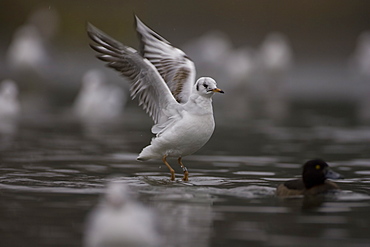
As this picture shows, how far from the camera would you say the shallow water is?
7.64 m

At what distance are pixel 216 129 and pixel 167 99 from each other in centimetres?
633

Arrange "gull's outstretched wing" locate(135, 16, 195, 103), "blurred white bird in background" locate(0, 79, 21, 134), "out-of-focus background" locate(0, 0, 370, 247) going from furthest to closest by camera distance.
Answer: "blurred white bird in background" locate(0, 79, 21, 134)
"gull's outstretched wing" locate(135, 16, 195, 103)
"out-of-focus background" locate(0, 0, 370, 247)

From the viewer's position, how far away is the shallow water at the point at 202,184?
25.1ft

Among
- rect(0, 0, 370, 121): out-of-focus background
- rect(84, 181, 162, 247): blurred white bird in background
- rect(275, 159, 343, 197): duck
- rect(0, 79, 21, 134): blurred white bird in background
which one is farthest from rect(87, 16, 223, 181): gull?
rect(0, 0, 370, 121): out-of-focus background

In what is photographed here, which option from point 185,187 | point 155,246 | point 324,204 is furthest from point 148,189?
point 155,246

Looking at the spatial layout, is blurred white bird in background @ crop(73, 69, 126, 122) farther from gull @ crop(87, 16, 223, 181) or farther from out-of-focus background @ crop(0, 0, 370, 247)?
gull @ crop(87, 16, 223, 181)

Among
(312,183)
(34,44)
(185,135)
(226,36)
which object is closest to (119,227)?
(312,183)

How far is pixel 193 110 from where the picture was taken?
36.2ft

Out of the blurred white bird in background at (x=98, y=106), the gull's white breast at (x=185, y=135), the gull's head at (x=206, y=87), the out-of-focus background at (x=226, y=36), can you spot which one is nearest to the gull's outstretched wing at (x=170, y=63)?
the gull's white breast at (x=185, y=135)

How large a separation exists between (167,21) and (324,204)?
2549cm

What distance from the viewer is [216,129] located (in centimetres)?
1761

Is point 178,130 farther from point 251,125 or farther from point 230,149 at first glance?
point 251,125

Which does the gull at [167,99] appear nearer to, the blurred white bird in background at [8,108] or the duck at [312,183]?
the duck at [312,183]

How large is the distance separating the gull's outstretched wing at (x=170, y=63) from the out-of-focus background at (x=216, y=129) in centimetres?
120
